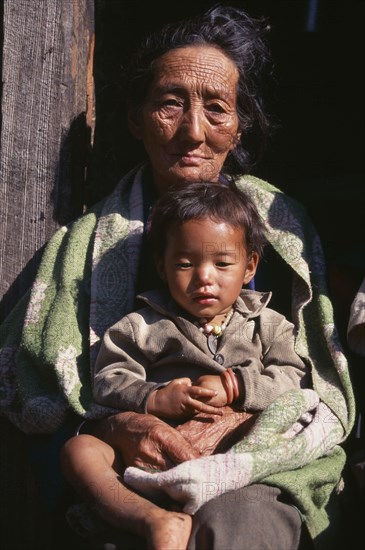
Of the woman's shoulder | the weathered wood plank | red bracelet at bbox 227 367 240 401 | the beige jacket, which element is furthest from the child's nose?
the weathered wood plank

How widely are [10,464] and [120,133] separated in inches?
64.8

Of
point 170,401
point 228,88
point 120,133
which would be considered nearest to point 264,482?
point 170,401

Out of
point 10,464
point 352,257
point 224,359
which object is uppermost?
point 352,257

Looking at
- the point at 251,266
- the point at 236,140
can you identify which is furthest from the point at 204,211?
the point at 236,140

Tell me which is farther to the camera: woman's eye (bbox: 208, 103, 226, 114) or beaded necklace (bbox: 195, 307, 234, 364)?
woman's eye (bbox: 208, 103, 226, 114)

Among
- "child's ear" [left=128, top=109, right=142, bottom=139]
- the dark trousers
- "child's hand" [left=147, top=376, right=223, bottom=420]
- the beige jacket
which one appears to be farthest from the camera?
"child's ear" [left=128, top=109, right=142, bottom=139]

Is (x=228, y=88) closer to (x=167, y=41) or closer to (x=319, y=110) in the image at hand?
(x=167, y=41)

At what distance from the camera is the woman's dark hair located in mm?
3424

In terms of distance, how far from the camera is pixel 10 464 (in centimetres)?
334

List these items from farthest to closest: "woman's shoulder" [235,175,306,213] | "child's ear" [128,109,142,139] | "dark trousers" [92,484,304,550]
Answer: "child's ear" [128,109,142,139]
"woman's shoulder" [235,175,306,213]
"dark trousers" [92,484,304,550]

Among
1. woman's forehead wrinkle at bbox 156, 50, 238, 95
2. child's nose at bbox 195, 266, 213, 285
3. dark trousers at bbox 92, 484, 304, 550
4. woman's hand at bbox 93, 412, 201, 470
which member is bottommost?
dark trousers at bbox 92, 484, 304, 550

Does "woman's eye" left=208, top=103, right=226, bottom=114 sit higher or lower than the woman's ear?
higher

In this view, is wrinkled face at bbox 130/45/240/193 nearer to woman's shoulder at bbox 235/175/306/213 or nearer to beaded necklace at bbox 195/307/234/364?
woman's shoulder at bbox 235/175/306/213

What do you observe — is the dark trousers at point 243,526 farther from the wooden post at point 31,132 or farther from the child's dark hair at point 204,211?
the wooden post at point 31,132
